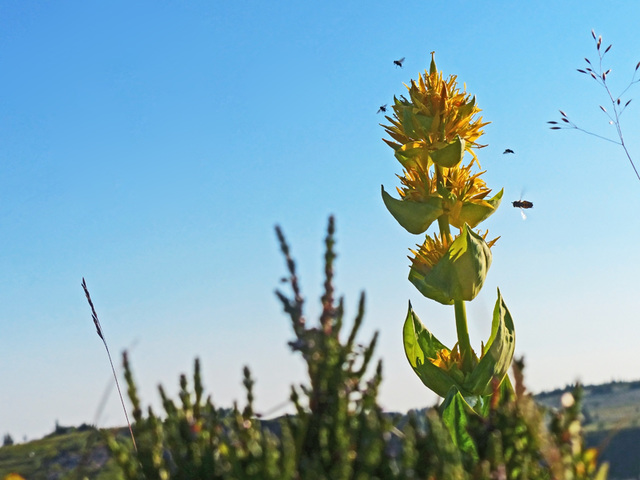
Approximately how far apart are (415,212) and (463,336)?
1.02 metres

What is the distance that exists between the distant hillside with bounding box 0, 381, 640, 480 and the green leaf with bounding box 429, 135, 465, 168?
6.27ft

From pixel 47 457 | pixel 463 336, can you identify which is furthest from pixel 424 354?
pixel 47 457

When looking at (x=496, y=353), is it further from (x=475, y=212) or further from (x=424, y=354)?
(x=475, y=212)

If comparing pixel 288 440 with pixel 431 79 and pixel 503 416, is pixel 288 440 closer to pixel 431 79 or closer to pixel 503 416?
pixel 503 416

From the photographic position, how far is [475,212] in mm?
5742

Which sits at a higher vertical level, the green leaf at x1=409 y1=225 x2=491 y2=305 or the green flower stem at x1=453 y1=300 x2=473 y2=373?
the green leaf at x1=409 y1=225 x2=491 y2=305

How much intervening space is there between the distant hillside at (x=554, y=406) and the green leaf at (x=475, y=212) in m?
1.43

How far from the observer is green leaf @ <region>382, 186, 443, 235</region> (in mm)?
5684

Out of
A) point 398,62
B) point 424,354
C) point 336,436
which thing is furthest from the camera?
point 398,62

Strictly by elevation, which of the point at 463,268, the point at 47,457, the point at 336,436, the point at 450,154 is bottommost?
the point at 336,436

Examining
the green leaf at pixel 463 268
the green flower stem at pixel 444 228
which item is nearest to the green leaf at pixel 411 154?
the green flower stem at pixel 444 228

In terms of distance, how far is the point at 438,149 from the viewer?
18.7ft

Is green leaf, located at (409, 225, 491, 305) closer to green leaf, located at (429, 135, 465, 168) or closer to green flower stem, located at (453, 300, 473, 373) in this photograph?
green flower stem, located at (453, 300, 473, 373)

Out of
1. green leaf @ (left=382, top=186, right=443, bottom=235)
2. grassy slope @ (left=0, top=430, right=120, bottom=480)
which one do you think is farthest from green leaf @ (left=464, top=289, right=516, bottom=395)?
grassy slope @ (left=0, top=430, right=120, bottom=480)
